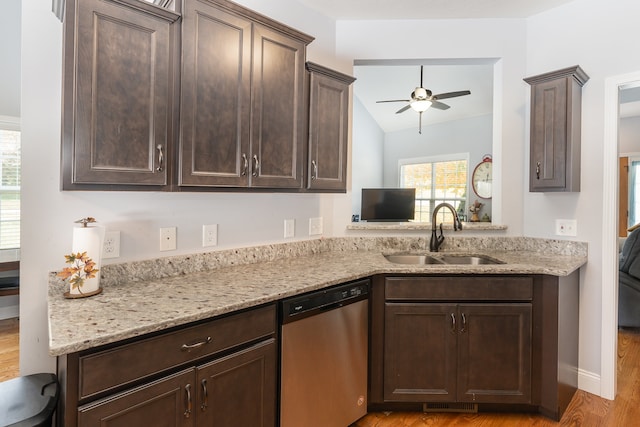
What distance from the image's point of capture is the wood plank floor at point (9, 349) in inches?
96.3

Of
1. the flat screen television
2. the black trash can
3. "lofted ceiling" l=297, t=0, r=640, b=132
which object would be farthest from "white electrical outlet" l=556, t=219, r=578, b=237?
the black trash can

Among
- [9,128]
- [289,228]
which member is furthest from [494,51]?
[9,128]

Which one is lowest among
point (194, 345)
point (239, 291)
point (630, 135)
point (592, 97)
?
point (194, 345)

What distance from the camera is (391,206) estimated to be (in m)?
4.99

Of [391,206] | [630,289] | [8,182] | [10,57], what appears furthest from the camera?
[391,206]

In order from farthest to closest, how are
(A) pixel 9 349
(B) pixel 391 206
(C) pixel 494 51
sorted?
1. (B) pixel 391 206
2. (A) pixel 9 349
3. (C) pixel 494 51

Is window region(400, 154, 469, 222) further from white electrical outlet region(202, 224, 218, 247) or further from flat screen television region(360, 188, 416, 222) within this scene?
white electrical outlet region(202, 224, 218, 247)

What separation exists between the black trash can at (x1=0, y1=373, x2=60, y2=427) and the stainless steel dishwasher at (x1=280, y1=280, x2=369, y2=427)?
0.81 meters

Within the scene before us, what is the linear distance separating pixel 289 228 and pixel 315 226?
24cm

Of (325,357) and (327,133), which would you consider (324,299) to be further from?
(327,133)

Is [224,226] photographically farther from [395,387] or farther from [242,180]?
[395,387]

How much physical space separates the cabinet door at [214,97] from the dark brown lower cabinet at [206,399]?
763mm

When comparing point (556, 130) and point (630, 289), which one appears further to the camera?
point (630, 289)

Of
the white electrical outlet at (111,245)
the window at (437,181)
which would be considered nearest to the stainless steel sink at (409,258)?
the white electrical outlet at (111,245)
